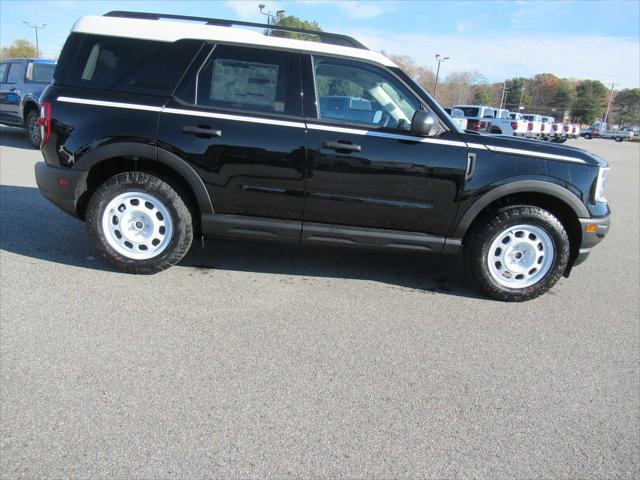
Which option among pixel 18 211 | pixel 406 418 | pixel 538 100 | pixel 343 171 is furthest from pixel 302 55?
pixel 538 100

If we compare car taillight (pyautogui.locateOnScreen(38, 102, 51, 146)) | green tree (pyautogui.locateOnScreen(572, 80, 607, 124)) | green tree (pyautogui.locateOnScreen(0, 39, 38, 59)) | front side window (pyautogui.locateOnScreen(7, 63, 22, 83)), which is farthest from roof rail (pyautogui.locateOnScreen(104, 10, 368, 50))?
green tree (pyautogui.locateOnScreen(572, 80, 607, 124))

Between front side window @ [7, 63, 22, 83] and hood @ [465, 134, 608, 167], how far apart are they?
11.4 meters

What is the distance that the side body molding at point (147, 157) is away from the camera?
383cm

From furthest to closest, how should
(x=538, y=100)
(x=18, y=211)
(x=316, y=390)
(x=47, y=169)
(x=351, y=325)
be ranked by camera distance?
(x=538, y=100)
(x=18, y=211)
(x=47, y=169)
(x=351, y=325)
(x=316, y=390)

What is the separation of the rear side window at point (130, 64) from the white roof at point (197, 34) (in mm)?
56

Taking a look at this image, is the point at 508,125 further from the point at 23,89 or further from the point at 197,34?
the point at 197,34

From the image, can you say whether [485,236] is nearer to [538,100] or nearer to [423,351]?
[423,351]

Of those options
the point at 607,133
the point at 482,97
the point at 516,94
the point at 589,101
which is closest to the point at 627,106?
the point at 589,101

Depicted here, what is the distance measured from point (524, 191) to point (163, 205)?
305cm

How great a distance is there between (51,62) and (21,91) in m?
1.06

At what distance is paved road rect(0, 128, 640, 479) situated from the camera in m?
2.19

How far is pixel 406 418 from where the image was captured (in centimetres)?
248

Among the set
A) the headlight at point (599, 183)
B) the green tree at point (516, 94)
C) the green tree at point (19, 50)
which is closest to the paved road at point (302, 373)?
the headlight at point (599, 183)

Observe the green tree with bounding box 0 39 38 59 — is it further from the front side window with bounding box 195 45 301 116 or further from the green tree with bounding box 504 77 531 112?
the green tree with bounding box 504 77 531 112
